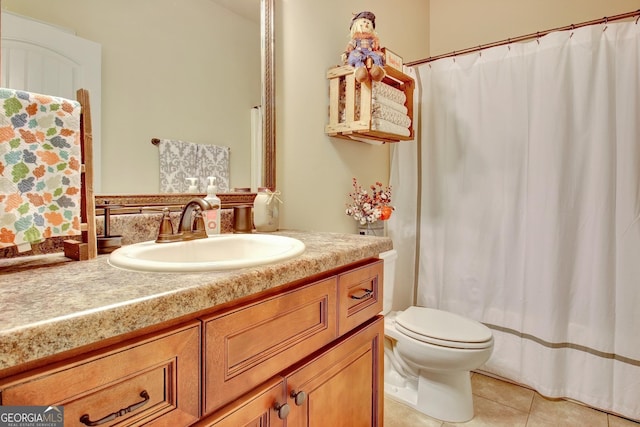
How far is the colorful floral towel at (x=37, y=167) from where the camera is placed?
28.1 inches

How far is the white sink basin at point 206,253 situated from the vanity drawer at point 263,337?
0.10 metres

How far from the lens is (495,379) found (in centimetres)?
199

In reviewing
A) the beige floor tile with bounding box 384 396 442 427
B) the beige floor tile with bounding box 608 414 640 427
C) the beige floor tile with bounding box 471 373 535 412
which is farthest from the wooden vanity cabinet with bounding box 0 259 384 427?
the beige floor tile with bounding box 608 414 640 427

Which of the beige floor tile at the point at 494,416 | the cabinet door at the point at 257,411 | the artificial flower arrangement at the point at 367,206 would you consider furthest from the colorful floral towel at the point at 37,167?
the beige floor tile at the point at 494,416

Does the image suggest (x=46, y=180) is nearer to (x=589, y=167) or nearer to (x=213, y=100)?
(x=213, y=100)

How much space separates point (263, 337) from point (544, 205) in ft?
5.53

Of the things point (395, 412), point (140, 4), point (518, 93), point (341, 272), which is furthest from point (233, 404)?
point (518, 93)

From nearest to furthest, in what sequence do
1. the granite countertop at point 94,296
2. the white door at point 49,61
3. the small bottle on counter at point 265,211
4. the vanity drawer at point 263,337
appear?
the granite countertop at point 94,296 → the vanity drawer at point 263,337 → the white door at point 49,61 → the small bottle on counter at point 265,211

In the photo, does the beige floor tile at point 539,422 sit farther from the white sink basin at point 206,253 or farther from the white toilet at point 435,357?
the white sink basin at point 206,253

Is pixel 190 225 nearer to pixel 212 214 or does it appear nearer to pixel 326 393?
pixel 212 214

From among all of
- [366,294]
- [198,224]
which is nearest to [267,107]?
[198,224]

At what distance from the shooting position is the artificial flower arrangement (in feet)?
6.02

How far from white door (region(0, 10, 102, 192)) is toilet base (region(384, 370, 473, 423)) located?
63.9 inches

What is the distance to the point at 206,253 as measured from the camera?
1.09 m
